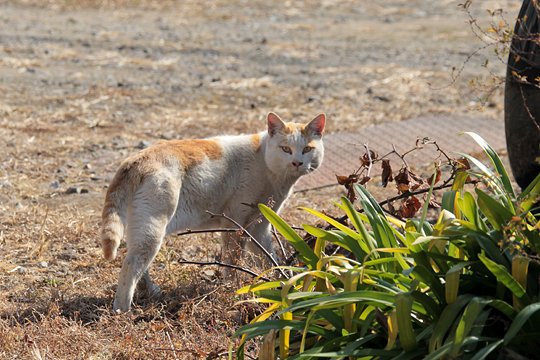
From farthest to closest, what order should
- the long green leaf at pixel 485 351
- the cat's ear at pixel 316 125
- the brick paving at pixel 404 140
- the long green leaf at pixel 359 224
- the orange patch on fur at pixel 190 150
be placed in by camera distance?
1. the brick paving at pixel 404 140
2. the cat's ear at pixel 316 125
3. the orange patch on fur at pixel 190 150
4. the long green leaf at pixel 359 224
5. the long green leaf at pixel 485 351

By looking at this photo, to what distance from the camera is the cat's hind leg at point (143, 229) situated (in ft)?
15.4

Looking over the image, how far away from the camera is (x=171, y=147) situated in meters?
5.09

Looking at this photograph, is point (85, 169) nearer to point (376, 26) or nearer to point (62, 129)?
point (62, 129)

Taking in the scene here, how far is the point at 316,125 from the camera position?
558 cm

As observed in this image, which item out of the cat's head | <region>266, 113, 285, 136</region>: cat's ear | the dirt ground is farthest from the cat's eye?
the dirt ground

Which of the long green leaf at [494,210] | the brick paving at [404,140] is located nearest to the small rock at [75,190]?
the brick paving at [404,140]

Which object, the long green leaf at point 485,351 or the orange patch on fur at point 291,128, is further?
the orange patch on fur at point 291,128

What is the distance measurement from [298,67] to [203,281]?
249 inches

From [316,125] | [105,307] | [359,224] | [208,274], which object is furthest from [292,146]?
[359,224]

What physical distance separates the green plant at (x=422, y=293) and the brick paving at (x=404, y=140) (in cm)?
330

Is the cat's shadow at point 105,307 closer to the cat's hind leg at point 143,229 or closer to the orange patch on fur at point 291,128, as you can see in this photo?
the cat's hind leg at point 143,229

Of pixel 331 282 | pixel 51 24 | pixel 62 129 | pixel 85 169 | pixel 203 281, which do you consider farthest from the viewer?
pixel 51 24

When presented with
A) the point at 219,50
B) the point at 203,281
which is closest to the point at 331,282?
the point at 203,281

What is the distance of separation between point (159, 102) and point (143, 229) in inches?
187
